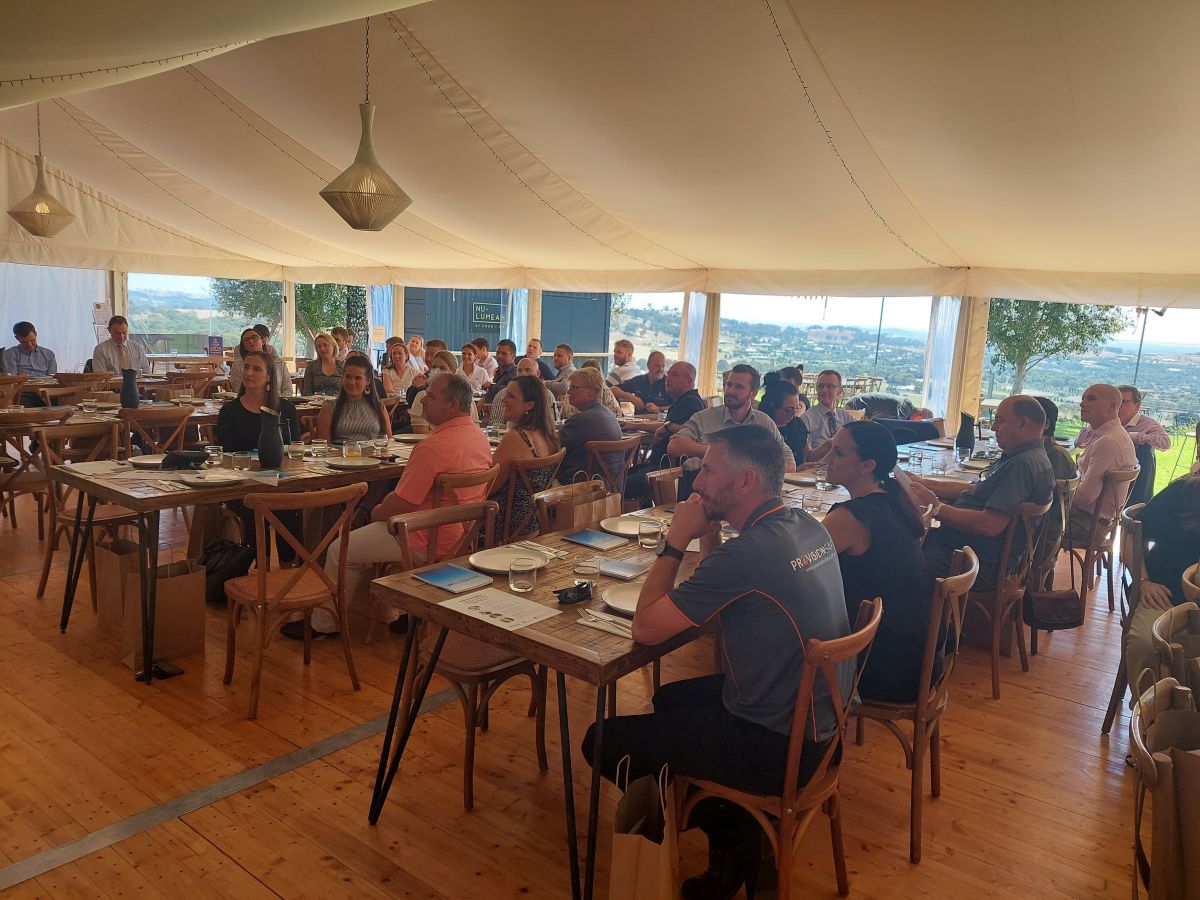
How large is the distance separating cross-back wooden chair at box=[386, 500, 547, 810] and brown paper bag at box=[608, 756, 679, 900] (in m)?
0.89

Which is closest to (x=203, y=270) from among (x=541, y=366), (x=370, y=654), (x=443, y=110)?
(x=541, y=366)

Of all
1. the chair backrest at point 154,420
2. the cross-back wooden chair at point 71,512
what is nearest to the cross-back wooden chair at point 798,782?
the cross-back wooden chair at point 71,512

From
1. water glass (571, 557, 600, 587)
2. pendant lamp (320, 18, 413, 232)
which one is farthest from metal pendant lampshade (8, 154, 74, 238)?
water glass (571, 557, 600, 587)

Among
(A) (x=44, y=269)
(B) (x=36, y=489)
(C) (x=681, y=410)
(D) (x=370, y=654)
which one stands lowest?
(D) (x=370, y=654)

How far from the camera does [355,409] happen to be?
5355 mm

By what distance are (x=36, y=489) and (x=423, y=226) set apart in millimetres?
6179

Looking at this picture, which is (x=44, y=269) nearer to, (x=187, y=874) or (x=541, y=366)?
(x=541, y=366)

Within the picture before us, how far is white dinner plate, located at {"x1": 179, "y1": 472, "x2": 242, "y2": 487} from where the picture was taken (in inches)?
145

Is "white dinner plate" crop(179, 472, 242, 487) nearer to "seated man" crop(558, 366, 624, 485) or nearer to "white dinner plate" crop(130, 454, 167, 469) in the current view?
"white dinner plate" crop(130, 454, 167, 469)

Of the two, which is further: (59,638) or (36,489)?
(36,489)

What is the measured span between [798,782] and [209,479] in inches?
113

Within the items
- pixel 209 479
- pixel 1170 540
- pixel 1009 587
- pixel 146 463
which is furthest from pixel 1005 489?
pixel 146 463

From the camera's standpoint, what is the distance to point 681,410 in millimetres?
6227

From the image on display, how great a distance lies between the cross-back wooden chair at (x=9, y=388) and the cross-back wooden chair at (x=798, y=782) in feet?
22.7
